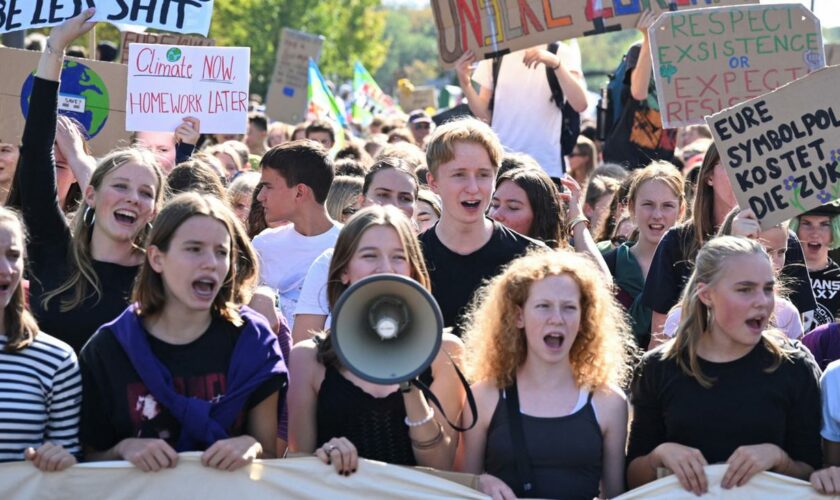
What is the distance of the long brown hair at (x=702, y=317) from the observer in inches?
169

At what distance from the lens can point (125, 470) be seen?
158 inches

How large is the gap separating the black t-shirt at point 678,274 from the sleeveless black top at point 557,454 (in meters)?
1.36

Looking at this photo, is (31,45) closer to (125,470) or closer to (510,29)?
(510,29)

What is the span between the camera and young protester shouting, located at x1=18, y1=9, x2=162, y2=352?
4.66m

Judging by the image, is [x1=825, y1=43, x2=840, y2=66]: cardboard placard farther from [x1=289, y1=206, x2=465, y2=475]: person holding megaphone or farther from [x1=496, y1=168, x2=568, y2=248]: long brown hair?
[x1=289, y1=206, x2=465, y2=475]: person holding megaphone

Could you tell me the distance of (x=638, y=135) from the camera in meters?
9.19

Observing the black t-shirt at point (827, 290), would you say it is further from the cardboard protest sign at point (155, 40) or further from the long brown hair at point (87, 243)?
the cardboard protest sign at point (155, 40)

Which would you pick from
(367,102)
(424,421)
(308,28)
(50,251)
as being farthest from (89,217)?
(308,28)

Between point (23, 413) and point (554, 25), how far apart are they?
4.62m

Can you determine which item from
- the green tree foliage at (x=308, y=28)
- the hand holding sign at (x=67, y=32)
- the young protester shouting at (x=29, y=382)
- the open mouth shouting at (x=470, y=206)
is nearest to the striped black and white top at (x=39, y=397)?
the young protester shouting at (x=29, y=382)

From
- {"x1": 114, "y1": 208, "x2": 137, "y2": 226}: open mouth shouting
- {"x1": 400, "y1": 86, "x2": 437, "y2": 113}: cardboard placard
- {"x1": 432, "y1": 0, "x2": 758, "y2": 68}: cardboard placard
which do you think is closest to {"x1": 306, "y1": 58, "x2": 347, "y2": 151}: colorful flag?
{"x1": 432, "y1": 0, "x2": 758, "y2": 68}: cardboard placard

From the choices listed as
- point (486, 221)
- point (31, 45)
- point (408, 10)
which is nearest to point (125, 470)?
point (486, 221)

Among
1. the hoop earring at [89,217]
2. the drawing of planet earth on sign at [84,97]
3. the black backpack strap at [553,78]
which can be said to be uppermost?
the black backpack strap at [553,78]

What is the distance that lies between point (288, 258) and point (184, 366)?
1963 mm
